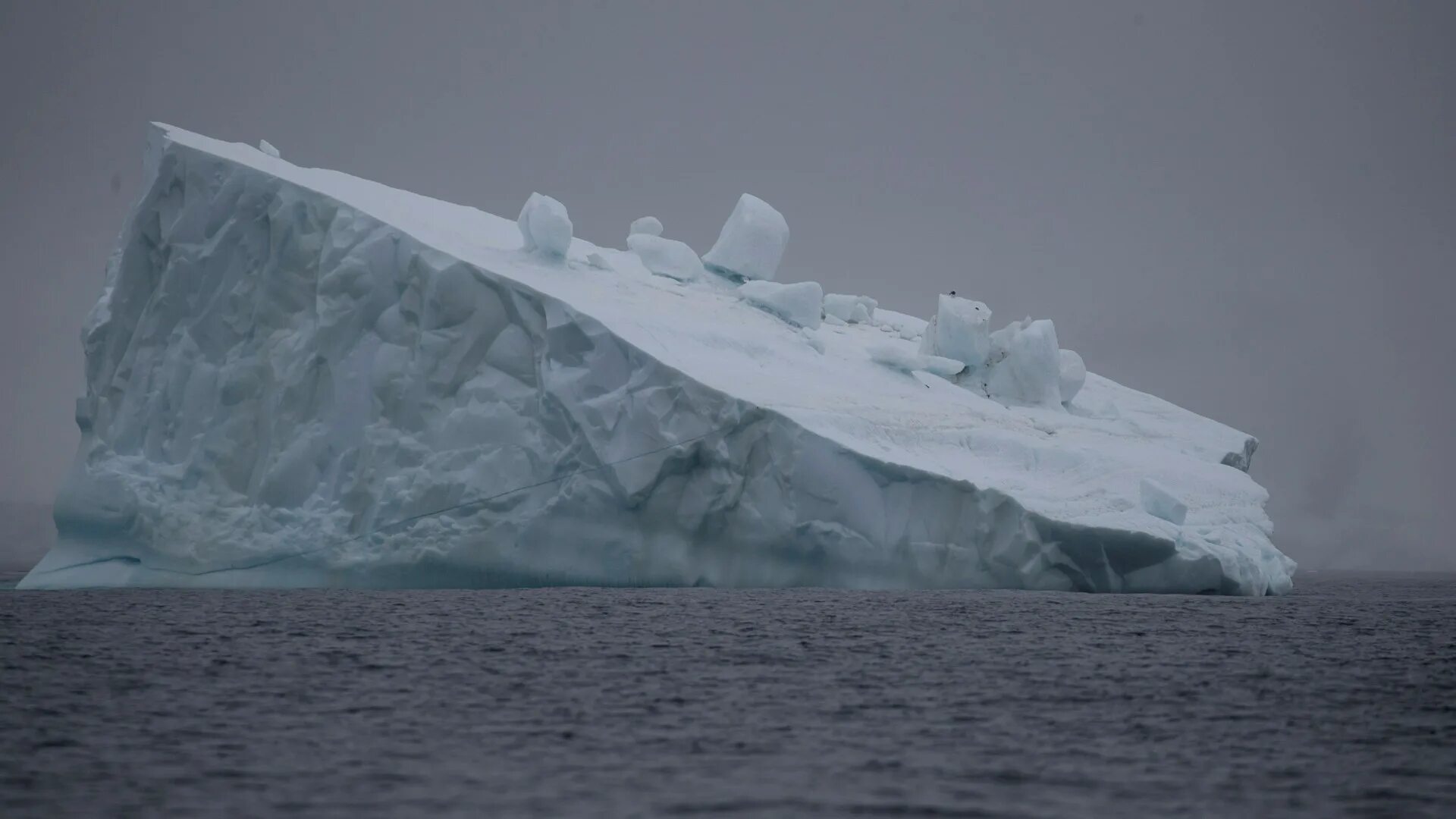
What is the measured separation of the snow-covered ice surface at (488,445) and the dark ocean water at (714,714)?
168cm

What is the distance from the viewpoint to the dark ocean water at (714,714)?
5160 mm

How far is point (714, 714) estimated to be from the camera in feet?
→ 22.6

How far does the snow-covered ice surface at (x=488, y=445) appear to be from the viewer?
13414 mm

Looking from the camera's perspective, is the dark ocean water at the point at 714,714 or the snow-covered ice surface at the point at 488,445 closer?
the dark ocean water at the point at 714,714

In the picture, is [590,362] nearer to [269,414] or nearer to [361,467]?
[361,467]

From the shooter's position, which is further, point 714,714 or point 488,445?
point 488,445

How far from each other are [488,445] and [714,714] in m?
7.29

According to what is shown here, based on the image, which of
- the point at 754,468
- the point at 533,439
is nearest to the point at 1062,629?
the point at 754,468

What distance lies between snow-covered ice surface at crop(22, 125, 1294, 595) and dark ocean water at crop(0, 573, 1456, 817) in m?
1.68

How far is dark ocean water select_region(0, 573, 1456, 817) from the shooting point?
5160 millimetres

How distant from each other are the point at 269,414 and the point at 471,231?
11.7ft

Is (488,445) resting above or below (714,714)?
above

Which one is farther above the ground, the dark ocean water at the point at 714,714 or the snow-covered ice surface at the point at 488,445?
the snow-covered ice surface at the point at 488,445

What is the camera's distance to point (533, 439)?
13555mm
